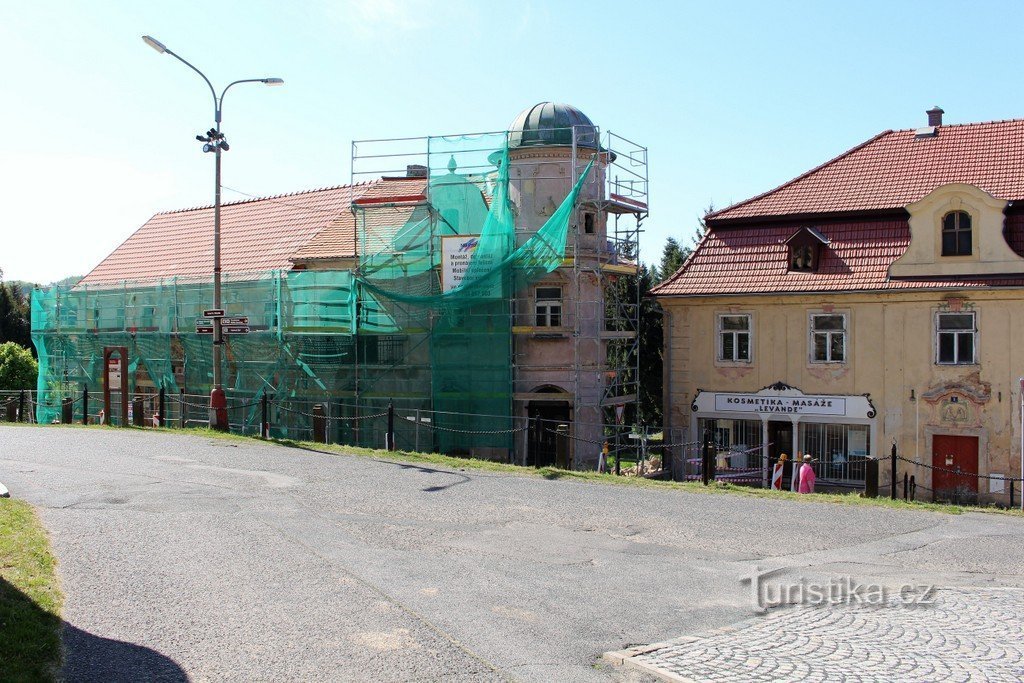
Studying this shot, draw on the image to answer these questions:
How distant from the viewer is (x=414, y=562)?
1109 centimetres

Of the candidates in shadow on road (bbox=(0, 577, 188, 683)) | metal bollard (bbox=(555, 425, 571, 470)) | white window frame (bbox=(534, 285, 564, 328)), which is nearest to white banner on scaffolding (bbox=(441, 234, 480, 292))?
white window frame (bbox=(534, 285, 564, 328))

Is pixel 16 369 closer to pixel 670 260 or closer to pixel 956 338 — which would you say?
pixel 670 260

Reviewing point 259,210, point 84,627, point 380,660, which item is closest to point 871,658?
point 380,660

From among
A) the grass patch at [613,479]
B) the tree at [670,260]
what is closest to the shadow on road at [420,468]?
the grass patch at [613,479]

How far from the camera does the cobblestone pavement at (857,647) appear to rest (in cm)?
759

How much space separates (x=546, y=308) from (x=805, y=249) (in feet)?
23.7

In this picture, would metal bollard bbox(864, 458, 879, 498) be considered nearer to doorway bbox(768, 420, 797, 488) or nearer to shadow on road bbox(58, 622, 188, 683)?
doorway bbox(768, 420, 797, 488)

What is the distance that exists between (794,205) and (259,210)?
21.6 meters

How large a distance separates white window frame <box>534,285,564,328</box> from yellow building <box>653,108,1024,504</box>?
300 centimetres

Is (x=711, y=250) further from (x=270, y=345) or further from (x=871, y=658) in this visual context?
(x=871, y=658)

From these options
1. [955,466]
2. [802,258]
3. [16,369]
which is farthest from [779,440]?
[16,369]

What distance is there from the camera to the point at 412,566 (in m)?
10.9

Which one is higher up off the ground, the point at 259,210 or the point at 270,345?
the point at 259,210

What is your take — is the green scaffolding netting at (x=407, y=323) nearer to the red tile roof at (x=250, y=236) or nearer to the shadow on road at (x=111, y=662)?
the red tile roof at (x=250, y=236)
